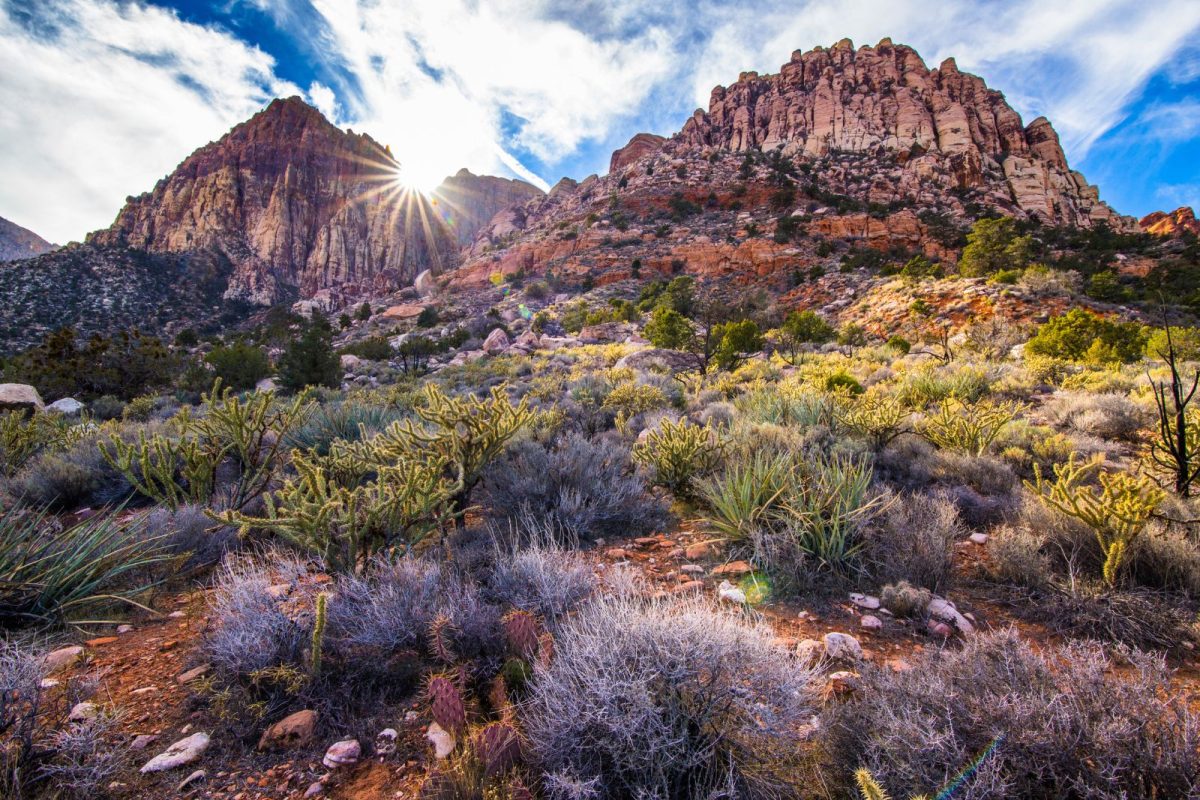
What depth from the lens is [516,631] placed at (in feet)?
6.77

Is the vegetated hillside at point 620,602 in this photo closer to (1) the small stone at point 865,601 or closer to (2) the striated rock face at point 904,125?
A: (1) the small stone at point 865,601

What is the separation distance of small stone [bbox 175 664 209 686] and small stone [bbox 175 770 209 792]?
0.55 meters

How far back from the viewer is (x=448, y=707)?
174 centimetres

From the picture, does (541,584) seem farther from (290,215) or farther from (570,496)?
(290,215)

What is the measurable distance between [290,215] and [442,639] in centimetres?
9328

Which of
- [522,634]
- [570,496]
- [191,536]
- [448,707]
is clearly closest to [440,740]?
[448,707]

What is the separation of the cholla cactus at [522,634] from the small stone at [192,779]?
1.10 metres

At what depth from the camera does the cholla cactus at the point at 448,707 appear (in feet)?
5.62

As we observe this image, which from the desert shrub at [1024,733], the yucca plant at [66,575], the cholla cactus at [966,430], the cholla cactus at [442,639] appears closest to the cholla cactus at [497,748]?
the cholla cactus at [442,639]

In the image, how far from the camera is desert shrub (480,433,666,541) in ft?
12.1

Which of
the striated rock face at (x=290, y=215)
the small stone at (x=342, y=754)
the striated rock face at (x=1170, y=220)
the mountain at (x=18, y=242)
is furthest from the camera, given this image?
the mountain at (x=18, y=242)

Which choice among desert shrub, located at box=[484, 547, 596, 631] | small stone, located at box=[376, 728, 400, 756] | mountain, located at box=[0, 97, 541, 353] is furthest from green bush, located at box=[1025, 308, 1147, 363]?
mountain, located at box=[0, 97, 541, 353]

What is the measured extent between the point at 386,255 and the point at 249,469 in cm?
8616

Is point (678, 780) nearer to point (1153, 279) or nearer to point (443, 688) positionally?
point (443, 688)
